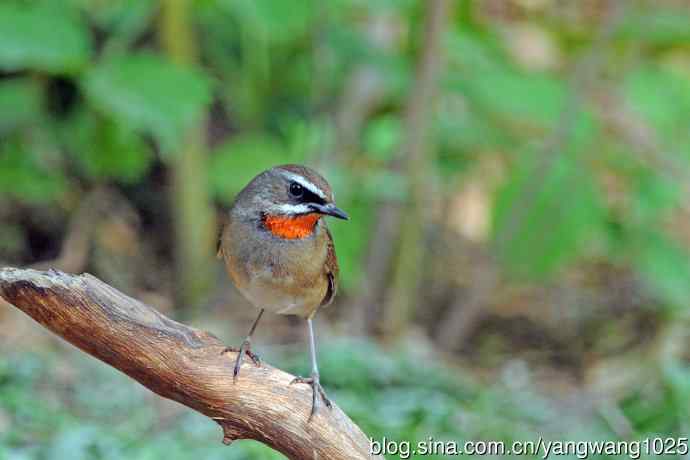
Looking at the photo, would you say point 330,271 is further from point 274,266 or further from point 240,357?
point 240,357

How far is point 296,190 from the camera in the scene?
3.53 meters

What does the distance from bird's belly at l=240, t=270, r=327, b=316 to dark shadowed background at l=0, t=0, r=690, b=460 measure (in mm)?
1053

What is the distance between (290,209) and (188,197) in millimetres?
2728

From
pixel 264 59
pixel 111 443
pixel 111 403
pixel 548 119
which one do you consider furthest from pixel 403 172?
pixel 111 443

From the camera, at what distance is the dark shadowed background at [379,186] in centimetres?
523

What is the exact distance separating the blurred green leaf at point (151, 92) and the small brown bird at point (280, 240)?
1586 millimetres

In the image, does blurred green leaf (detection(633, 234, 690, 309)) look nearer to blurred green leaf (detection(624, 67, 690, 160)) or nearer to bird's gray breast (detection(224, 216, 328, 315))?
blurred green leaf (detection(624, 67, 690, 160))

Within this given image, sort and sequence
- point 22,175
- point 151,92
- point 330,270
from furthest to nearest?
point 22,175
point 151,92
point 330,270

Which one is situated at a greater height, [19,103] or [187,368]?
[19,103]

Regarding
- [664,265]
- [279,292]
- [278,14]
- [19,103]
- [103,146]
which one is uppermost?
[278,14]

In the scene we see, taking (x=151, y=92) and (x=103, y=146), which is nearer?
(x=151, y=92)

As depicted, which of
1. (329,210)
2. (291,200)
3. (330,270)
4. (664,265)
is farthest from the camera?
(664,265)

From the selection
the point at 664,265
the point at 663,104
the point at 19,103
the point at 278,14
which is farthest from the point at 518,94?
the point at 19,103

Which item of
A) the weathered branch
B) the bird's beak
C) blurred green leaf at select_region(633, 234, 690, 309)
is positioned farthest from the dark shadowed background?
the weathered branch
